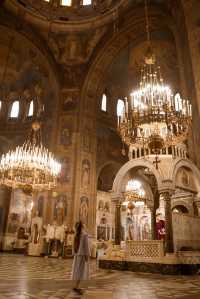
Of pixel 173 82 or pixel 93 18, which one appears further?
pixel 173 82

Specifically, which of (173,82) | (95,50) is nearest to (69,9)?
(95,50)

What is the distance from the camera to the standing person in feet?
14.6

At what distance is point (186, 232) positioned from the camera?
29.9 ft

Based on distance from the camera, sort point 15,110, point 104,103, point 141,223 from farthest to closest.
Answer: point 141,223 < point 15,110 < point 104,103

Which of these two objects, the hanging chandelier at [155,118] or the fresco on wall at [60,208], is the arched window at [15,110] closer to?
the fresco on wall at [60,208]

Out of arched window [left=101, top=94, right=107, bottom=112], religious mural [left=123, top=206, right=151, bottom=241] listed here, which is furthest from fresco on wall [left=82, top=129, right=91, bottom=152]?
religious mural [left=123, top=206, right=151, bottom=241]

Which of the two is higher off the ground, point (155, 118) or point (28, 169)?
point (155, 118)

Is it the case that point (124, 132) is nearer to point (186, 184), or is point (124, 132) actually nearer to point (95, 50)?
point (186, 184)

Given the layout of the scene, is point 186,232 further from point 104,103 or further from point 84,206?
point 104,103

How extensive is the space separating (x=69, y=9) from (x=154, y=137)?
14569mm

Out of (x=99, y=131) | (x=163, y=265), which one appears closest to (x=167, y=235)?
(x=163, y=265)

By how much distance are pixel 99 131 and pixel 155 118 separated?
12205 mm

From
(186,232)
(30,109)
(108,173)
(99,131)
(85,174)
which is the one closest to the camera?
(186,232)

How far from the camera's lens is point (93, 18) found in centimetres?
1759
